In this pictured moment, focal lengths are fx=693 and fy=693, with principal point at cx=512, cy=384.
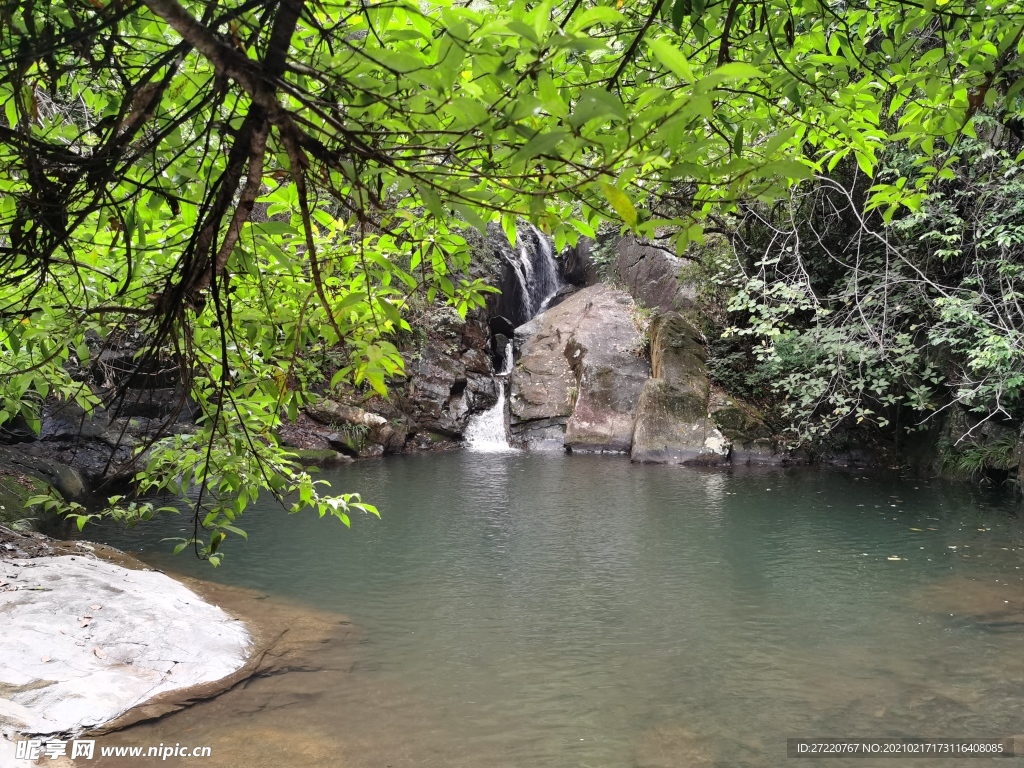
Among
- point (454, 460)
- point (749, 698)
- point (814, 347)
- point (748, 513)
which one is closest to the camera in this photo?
point (749, 698)

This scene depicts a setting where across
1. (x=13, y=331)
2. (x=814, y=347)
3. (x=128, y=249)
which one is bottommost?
(x=13, y=331)

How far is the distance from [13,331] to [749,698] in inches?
174

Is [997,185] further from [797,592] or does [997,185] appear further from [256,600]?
[256,600]

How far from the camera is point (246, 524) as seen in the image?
8812mm

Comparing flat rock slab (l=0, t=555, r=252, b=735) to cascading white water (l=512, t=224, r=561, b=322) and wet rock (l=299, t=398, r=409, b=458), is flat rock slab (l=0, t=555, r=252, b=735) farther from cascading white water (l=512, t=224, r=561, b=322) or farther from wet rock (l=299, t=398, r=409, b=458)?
cascading white water (l=512, t=224, r=561, b=322)

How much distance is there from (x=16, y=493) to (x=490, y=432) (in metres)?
10.6

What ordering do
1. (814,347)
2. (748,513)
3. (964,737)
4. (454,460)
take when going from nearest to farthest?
(964,737), (748,513), (814,347), (454,460)

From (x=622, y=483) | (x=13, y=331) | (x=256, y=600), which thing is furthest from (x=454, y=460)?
(x=13, y=331)

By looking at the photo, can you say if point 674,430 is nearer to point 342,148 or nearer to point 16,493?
point 16,493

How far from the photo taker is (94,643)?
14.3ft

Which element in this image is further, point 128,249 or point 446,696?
point 446,696

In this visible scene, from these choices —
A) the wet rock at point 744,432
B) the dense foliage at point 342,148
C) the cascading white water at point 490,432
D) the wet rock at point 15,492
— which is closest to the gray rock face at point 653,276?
the wet rock at point 744,432

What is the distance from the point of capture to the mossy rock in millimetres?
7328

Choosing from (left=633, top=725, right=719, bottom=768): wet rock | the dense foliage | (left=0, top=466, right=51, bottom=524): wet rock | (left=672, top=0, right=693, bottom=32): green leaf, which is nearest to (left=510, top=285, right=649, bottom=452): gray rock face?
(left=0, top=466, right=51, bottom=524): wet rock
